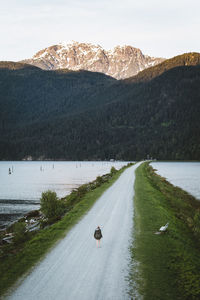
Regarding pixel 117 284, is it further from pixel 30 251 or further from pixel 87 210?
pixel 87 210

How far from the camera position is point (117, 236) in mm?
19141


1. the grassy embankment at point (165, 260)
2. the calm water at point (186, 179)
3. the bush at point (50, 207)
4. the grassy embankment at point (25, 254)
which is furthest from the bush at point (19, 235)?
the calm water at point (186, 179)

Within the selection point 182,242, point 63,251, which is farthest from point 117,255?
point 182,242

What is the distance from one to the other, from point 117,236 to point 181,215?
44.8 ft

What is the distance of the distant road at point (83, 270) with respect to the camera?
445 inches

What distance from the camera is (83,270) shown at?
1336 cm

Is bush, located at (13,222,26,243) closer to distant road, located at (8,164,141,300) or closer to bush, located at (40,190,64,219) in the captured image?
distant road, located at (8,164,141,300)

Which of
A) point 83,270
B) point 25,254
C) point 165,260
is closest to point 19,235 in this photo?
point 25,254

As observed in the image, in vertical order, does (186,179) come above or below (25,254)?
below

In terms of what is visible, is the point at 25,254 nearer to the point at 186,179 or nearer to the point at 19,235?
the point at 19,235

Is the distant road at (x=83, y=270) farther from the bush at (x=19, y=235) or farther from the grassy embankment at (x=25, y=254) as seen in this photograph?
the bush at (x=19, y=235)

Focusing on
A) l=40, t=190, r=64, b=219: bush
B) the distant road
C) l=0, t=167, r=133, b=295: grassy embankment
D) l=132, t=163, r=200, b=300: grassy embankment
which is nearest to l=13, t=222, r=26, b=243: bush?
l=0, t=167, r=133, b=295: grassy embankment

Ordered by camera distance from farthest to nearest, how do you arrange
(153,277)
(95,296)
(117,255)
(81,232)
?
(81,232), (117,255), (153,277), (95,296)

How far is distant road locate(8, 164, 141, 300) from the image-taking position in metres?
11.3
